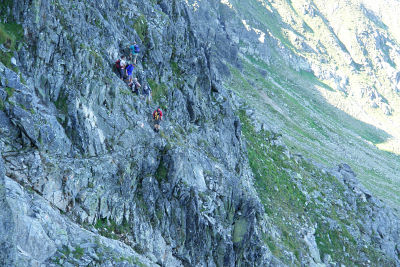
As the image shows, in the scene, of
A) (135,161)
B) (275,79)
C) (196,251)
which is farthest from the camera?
(275,79)

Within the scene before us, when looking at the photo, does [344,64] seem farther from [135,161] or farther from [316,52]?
[135,161]

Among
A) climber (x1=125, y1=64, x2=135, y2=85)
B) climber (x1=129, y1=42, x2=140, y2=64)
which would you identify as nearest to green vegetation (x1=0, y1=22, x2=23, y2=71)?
climber (x1=125, y1=64, x2=135, y2=85)

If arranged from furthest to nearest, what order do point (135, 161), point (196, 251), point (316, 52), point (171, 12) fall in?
point (316, 52), point (171, 12), point (196, 251), point (135, 161)

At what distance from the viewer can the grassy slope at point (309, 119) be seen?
84.1m

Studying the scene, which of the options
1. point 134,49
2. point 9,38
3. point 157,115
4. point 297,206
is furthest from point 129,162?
point 297,206

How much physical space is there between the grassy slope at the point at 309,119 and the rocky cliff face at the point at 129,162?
2609 cm

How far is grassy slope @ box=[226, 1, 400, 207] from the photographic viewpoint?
276ft

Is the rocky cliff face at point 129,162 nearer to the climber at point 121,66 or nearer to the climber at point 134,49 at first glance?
the climber at point 121,66

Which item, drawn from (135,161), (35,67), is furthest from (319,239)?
(35,67)

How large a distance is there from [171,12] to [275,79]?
9567 cm

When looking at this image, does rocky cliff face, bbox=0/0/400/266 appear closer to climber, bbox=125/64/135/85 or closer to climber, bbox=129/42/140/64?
climber, bbox=125/64/135/85

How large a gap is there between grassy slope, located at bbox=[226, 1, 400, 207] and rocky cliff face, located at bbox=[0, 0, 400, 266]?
85.6 feet

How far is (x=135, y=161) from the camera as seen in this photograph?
922 inches

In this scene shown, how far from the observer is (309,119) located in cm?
10800
